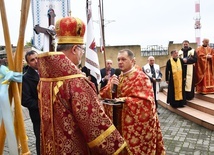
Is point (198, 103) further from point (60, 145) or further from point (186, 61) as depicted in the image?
point (60, 145)

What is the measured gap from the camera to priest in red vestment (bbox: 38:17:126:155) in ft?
5.66

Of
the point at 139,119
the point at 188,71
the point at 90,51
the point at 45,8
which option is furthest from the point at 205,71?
the point at 45,8

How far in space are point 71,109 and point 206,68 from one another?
7.64 meters

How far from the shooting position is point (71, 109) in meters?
1.79

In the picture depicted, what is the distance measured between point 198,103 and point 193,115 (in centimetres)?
91

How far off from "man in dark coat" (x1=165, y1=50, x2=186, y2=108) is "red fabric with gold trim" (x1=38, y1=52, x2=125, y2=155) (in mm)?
6713

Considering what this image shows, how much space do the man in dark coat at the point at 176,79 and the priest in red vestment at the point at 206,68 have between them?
30.0 inches

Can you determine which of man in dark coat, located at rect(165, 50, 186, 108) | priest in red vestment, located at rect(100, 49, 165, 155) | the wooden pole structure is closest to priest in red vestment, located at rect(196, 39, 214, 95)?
man in dark coat, located at rect(165, 50, 186, 108)

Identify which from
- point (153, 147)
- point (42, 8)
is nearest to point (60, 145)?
point (153, 147)

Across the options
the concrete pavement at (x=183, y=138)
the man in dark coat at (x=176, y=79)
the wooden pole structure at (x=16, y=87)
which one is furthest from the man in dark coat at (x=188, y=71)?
the wooden pole structure at (x=16, y=87)

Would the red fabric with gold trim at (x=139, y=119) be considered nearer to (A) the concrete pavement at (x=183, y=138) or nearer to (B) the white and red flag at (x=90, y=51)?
(B) the white and red flag at (x=90, y=51)

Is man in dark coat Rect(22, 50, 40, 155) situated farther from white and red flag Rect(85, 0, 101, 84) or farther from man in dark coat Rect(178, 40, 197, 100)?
man in dark coat Rect(178, 40, 197, 100)

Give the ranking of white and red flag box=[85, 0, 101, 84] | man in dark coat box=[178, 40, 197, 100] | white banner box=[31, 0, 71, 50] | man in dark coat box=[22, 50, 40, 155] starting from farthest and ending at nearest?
man in dark coat box=[178, 40, 197, 100]
white and red flag box=[85, 0, 101, 84]
white banner box=[31, 0, 71, 50]
man in dark coat box=[22, 50, 40, 155]

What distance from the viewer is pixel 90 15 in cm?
428
